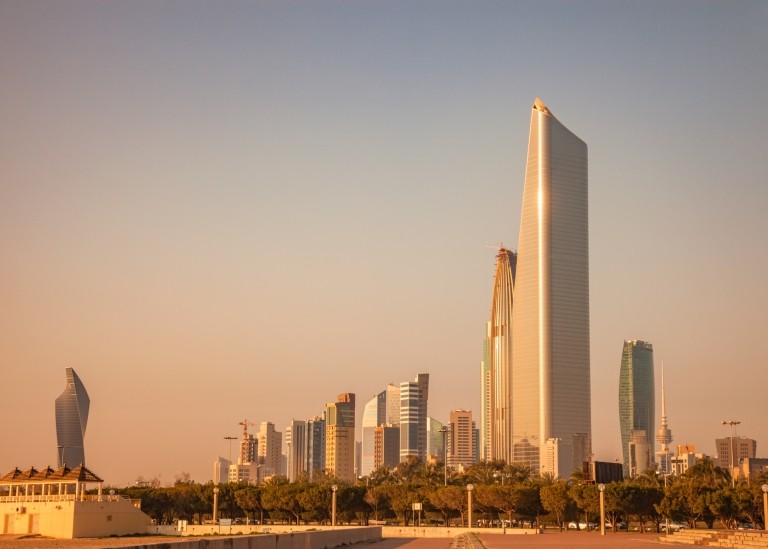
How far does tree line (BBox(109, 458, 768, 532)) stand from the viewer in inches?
3639

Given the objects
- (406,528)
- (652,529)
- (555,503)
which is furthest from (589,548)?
(652,529)

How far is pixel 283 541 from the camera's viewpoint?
136 ft

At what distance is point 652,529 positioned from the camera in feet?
341

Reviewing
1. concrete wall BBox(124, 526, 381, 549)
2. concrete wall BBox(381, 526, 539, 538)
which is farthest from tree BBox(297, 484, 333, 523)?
concrete wall BBox(124, 526, 381, 549)

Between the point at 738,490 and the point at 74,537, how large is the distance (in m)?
55.9

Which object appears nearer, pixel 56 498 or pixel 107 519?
pixel 107 519

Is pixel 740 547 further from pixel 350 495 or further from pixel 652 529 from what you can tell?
pixel 350 495

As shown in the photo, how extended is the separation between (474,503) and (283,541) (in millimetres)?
69173

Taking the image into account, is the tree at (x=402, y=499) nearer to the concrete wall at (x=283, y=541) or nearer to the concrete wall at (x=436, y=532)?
the concrete wall at (x=436, y=532)

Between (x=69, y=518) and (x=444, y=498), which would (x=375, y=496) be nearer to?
(x=444, y=498)

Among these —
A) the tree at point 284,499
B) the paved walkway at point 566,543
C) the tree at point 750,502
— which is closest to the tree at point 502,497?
the tree at point 284,499

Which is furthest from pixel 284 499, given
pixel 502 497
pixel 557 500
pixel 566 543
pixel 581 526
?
pixel 566 543

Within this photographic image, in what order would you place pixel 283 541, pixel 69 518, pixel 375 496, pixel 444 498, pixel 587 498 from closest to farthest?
pixel 283 541
pixel 69 518
pixel 587 498
pixel 444 498
pixel 375 496

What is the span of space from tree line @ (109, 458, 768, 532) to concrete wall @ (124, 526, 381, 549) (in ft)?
115
